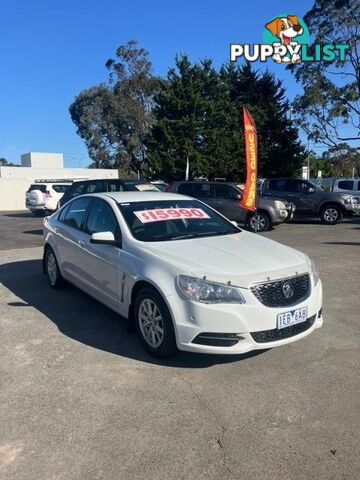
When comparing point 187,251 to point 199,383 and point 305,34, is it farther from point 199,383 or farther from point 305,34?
point 305,34

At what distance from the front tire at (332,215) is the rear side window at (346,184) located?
3.25 m

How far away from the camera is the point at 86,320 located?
18.5ft

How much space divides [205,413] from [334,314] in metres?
2.96

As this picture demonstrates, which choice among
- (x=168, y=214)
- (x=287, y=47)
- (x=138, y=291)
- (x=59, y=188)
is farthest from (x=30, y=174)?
(x=138, y=291)

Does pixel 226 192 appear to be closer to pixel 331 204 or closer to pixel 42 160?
pixel 331 204

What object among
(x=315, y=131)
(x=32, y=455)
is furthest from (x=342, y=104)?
(x=32, y=455)

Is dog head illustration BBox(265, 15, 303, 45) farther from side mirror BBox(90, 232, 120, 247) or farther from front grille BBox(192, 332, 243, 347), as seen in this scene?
front grille BBox(192, 332, 243, 347)

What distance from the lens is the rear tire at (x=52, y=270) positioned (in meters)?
6.90

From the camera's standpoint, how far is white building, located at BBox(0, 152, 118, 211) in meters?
31.9

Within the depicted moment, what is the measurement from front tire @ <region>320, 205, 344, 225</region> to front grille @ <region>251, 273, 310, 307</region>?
568 inches

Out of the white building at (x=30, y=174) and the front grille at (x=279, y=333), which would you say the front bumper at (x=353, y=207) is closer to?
the front grille at (x=279, y=333)

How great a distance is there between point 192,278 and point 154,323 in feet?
2.10

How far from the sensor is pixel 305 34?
28.4 m

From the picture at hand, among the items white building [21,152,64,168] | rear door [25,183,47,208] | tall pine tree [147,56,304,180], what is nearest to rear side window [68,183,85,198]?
rear door [25,183,47,208]
